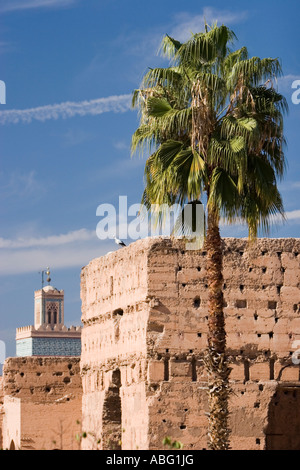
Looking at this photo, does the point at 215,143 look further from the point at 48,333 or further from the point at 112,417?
the point at 48,333

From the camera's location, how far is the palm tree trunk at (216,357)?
57.5 feet

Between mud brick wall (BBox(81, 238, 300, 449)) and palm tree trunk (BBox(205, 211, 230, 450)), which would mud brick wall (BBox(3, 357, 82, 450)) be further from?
palm tree trunk (BBox(205, 211, 230, 450))

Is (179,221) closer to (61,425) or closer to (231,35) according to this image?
(231,35)

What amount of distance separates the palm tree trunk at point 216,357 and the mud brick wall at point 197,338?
314 centimetres

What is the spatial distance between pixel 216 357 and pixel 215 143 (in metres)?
3.33

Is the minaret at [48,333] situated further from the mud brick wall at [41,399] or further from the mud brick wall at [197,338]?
the mud brick wall at [197,338]

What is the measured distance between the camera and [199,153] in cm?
1808

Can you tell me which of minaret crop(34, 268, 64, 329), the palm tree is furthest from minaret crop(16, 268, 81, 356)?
the palm tree

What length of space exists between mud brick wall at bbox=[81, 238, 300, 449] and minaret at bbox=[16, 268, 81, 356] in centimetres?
5034

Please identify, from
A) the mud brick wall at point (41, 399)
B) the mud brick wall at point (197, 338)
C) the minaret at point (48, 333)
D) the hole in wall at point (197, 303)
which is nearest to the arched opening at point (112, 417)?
the mud brick wall at point (197, 338)

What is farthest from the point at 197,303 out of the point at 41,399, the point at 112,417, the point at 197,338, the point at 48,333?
the point at 48,333

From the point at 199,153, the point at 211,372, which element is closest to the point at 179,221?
the point at 199,153

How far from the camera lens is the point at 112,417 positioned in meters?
23.5

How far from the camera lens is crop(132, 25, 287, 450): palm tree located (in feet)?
58.0
